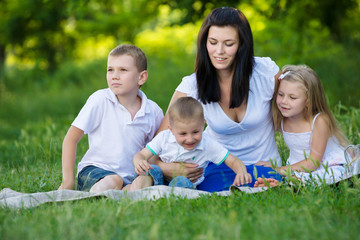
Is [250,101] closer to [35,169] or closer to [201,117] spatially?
[201,117]

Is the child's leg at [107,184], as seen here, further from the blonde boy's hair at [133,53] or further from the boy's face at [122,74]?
the blonde boy's hair at [133,53]

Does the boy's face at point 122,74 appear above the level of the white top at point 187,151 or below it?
above

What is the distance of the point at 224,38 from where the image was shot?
4051 mm

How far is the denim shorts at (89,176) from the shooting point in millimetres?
3897

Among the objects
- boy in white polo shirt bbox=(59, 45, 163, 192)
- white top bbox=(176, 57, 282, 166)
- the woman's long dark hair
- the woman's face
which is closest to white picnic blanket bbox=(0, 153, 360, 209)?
boy in white polo shirt bbox=(59, 45, 163, 192)

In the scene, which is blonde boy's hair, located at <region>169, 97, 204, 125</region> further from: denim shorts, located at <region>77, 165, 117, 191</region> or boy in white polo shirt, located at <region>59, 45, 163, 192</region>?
denim shorts, located at <region>77, 165, 117, 191</region>

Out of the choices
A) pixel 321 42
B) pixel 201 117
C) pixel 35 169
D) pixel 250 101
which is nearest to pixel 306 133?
pixel 250 101

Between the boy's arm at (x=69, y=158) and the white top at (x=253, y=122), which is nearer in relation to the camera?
the boy's arm at (x=69, y=158)

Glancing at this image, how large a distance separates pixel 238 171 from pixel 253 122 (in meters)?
0.61

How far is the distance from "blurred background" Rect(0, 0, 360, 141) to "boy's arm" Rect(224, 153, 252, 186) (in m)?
2.02

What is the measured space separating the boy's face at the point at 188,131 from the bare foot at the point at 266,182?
0.59 meters

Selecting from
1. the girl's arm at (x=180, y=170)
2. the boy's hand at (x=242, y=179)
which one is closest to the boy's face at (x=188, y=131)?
the girl's arm at (x=180, y=170)

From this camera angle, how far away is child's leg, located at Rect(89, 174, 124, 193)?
12.3 ft

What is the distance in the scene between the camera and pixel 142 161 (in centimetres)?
373
